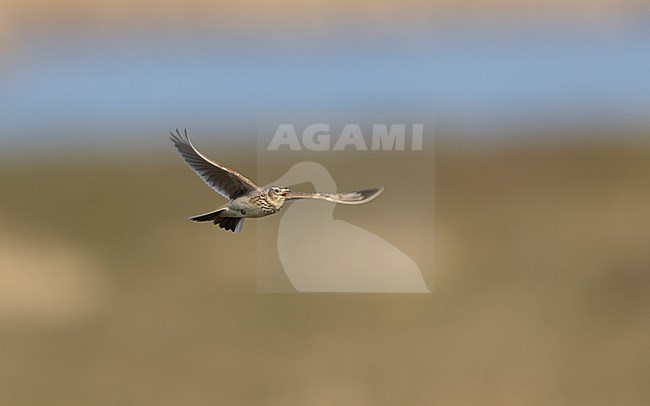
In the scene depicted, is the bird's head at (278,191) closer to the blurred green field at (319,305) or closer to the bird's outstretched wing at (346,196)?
the bird's outstretched wing at (346,196)

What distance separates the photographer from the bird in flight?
7477 millimetres

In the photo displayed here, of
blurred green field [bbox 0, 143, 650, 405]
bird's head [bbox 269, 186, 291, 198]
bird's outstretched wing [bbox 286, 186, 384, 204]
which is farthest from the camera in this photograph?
blurred green field [bbox 0, 143, 650, 405]

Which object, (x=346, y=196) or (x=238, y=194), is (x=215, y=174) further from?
(x=346, y=196)

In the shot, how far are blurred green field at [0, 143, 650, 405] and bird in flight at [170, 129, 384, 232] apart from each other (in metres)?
26.0

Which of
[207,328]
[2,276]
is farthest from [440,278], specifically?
[2,276]

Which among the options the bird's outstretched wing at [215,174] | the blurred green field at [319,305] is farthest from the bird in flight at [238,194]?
the blurred green field at [319,305]

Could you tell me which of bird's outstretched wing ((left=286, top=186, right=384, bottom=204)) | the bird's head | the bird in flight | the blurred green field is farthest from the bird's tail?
the blurred green field

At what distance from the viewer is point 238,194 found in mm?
7996

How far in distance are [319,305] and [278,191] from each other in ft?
112

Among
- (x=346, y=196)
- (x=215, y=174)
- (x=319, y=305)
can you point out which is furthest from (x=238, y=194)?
(x=319, y=305)

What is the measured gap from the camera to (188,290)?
40.6 meters

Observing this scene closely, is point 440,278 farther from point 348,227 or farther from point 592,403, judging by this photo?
point 592,403

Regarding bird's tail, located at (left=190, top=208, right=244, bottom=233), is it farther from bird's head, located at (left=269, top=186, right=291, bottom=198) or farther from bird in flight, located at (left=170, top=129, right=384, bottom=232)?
bird's head, located at (left=269, top=186, right=291, bottom=198)

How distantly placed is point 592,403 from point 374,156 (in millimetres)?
14038
